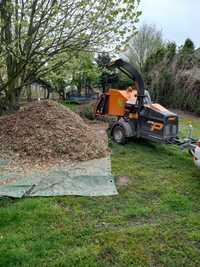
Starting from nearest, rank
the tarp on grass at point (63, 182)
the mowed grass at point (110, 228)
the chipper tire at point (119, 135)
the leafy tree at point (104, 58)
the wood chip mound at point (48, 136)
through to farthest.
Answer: the mowed grass at point (110, 228) → the tarp on grass at point (63, 182) → the wood chip mound at point (48, 136) → the chipper tire at point (119, 135) → the leafy tree at point (104, 58)

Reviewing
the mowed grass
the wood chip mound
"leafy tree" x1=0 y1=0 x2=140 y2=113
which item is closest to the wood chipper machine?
the wood chip mound

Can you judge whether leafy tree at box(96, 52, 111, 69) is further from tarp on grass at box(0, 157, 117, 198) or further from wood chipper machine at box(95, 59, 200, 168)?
tarp on grass at box(0, 157, 117, 198)

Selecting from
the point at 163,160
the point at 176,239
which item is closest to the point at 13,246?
the point at 176,239

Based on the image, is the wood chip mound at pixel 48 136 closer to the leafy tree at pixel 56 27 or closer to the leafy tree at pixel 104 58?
the leafy tree at pixel 56 27

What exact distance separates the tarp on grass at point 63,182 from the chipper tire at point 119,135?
1.60 metres

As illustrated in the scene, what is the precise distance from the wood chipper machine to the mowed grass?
150cm

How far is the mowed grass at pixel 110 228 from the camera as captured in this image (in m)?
2.66

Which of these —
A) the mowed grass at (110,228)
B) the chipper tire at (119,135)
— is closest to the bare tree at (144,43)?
the chipper tire at (119,135)

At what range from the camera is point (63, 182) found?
4309 mm

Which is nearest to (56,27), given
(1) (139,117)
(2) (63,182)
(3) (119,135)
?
(1) (139,117)

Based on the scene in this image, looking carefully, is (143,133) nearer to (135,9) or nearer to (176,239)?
(135,9)

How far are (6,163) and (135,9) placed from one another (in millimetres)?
3681

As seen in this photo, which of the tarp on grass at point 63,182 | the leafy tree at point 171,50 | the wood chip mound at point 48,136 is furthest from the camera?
the leafy tree at point 171,50

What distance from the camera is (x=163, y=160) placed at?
569 cm
